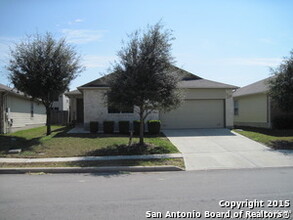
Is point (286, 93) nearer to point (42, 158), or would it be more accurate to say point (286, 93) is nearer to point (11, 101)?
point (42, 158)

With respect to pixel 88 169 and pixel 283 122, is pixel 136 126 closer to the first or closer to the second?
pixel 88 169

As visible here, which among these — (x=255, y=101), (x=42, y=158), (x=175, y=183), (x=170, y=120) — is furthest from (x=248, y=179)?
(x=255, y=101)

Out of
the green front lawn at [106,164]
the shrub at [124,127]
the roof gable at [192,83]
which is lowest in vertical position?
the green front lawn at [106,164]

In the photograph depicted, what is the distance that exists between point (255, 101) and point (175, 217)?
21.0m

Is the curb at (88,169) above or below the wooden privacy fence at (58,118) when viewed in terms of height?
below

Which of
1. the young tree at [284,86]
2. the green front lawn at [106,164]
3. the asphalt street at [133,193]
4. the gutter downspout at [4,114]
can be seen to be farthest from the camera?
the gutter downspout at [4,114]

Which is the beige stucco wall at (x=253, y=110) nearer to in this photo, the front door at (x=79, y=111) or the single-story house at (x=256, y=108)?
the single-story house at (x=256, y=108)

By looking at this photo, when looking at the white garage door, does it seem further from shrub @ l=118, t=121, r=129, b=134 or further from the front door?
the front door

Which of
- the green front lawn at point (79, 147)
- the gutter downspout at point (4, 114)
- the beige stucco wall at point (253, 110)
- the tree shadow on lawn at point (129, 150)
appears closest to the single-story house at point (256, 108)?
the beige stucco wall at point (253, 110)

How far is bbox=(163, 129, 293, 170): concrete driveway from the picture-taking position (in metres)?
10.8

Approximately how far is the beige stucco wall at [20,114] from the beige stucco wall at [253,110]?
16.9 m

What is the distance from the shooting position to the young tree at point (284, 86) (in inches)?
614

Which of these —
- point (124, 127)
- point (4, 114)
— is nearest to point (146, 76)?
point (124, 127)

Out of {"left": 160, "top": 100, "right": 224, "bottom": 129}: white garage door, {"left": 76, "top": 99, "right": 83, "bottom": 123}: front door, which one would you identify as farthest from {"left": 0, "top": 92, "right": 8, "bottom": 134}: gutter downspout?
{"left": 160, "top": 100, "right": 224, "bottom": 129}: white garage door
